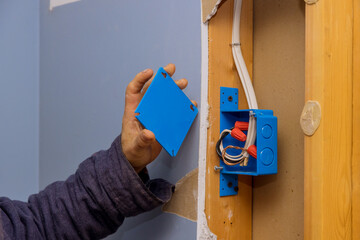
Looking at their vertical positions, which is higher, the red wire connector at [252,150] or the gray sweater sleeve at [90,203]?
the red wire connector at [252,150]

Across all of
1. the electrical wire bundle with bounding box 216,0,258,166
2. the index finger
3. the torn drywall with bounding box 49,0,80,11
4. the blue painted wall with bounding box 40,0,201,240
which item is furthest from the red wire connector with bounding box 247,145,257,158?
the torn drywall with bounding box 49,0,80,11

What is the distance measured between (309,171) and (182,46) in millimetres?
400

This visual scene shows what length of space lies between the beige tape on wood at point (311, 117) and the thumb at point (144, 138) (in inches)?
11.4

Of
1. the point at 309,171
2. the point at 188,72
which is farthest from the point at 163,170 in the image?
the point at 309,171

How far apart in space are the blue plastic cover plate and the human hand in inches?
1.0

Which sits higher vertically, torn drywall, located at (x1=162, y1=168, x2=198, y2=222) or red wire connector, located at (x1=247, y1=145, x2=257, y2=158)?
red wire connector, located at (x1=247, y1=145, x2=257, y2=158)

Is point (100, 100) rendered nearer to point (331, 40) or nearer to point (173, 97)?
point (173, 97)

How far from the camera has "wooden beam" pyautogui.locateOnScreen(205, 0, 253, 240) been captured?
0.83 metres

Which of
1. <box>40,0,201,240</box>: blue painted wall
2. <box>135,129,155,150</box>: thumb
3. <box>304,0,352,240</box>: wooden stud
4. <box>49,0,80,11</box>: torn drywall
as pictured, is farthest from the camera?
<box>49,0,80,11</box>: torn drywall

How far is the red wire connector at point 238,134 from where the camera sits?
31.7 inches

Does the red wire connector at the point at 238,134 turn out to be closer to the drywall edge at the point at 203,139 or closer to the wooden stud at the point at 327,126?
the drywall edge at the point at 203,139

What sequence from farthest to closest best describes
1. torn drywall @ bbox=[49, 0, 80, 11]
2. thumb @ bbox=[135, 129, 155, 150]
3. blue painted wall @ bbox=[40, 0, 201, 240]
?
torn drywall @ bbox=[49, 0, 80, 11] → blue painted wall @ bbox=[40, 0, 201, 240] → thumb @ bbox=[135, 129, 155, 150]

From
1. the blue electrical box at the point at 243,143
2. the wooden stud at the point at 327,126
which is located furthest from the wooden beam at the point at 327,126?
the blue electrical box at the point at 243,143

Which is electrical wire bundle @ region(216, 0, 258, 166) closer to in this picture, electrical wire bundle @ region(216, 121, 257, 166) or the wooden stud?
electrical wire bundle @ region(216, 121, 257, 166)
